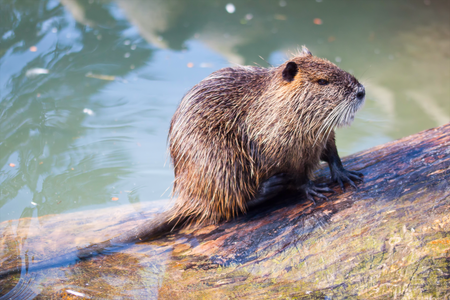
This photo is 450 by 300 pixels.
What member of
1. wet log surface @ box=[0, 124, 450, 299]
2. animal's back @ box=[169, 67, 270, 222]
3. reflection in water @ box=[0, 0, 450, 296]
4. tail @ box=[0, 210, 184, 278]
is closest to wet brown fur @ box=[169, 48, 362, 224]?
animal's back @ box=[169, 67, 270, 222]

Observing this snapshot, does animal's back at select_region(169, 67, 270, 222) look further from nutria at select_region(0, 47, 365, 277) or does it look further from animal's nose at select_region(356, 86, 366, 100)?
animal's nose at select_region(356, 86, 366, 100)

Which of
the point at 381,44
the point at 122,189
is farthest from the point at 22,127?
the point at 381,44

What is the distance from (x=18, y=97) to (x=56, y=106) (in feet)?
1.61

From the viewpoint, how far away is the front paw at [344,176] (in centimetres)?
268

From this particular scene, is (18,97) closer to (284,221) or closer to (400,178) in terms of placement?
(284,221)

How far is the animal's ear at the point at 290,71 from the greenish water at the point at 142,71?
0.55m

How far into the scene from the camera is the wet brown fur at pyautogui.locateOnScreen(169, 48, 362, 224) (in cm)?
258

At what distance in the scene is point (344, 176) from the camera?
2.71m

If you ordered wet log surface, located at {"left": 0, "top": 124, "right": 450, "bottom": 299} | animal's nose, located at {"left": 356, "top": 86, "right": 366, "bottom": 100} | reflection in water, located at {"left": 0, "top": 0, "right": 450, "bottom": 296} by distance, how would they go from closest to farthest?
1. wet log surface, located at {"left": 0, "top": 124, "right": 450, "bottom": 299}
2. animal's nose, located at {"left": 356, "top": 86, "right": 366, "bottom": 100}
3. reflection in water, located at {"left": 0, "top": 0, "right": 450, "bottom": 296}

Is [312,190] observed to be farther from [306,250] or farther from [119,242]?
[119,242]

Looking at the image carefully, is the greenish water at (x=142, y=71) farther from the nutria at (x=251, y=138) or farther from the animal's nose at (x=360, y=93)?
the animal's nose at (x=360, y=93)

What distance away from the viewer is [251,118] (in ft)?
8.96

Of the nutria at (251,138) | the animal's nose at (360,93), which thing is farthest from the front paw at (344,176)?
the animal's nose at (360,93)

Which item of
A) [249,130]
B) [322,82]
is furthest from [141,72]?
[322,82]
